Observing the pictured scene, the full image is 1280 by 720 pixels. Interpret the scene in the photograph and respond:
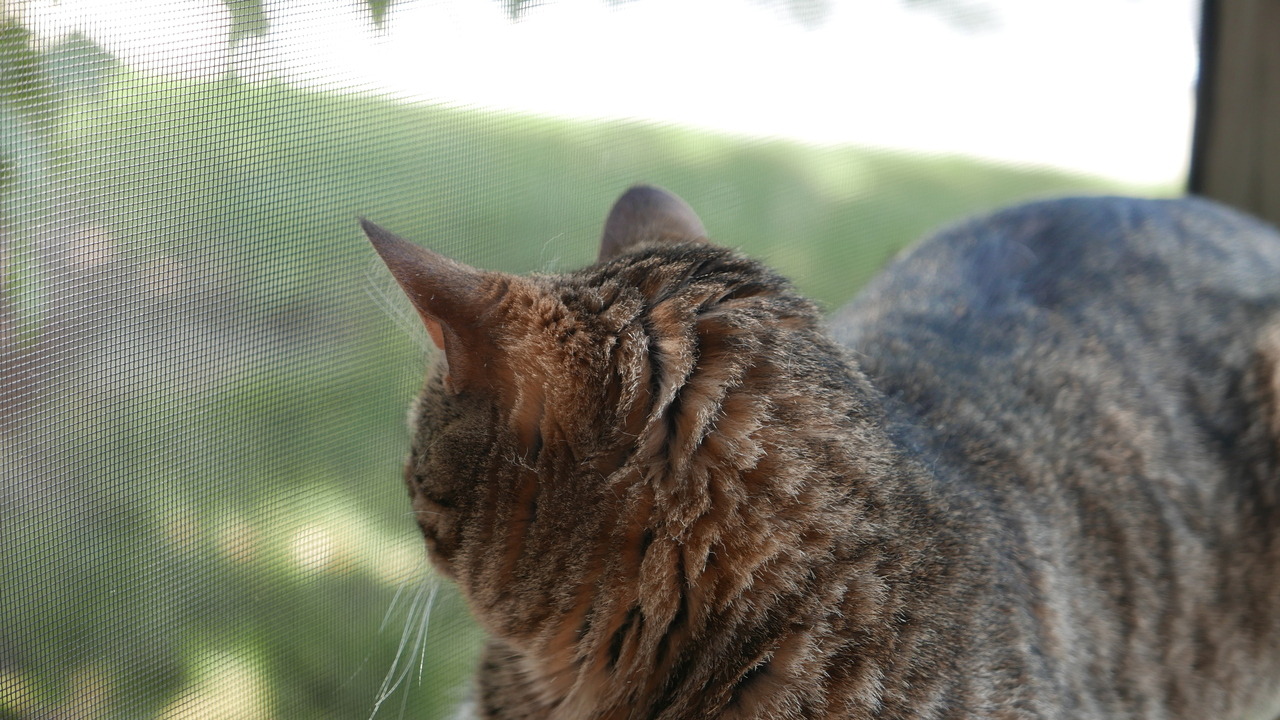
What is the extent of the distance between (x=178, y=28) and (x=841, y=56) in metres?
1.65

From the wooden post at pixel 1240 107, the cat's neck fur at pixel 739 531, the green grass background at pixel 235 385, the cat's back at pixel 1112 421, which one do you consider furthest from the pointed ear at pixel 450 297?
the wooden post at pixel 1240 107

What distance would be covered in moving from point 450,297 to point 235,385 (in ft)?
1.50

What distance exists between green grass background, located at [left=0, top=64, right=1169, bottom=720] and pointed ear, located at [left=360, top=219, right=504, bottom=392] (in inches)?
12.1

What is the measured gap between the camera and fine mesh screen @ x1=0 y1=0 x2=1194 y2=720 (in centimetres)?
114

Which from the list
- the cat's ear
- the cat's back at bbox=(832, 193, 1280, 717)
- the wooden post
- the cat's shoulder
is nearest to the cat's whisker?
the cat's ear

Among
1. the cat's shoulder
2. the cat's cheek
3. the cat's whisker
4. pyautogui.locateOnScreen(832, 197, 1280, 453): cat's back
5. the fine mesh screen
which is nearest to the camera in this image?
the fine mesh screen

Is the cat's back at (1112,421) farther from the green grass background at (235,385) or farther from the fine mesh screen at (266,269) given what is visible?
the green grass background at (235,385)

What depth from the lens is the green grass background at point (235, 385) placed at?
1.15 meters

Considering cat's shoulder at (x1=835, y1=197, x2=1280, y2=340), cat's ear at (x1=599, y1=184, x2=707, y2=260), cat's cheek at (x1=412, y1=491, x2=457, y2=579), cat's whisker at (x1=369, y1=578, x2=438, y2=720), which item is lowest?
cat's whisker at (x1=369, y1=578, x2=438, y2=720)

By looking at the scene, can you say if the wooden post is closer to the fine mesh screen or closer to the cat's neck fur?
the fine mesh screen

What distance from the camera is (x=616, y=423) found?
44.0 inches

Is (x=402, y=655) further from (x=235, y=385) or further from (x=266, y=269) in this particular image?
(x=266, y=269)

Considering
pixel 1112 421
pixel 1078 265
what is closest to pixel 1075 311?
pixel 1078 265

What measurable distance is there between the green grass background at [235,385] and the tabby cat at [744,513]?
0.23 meters
